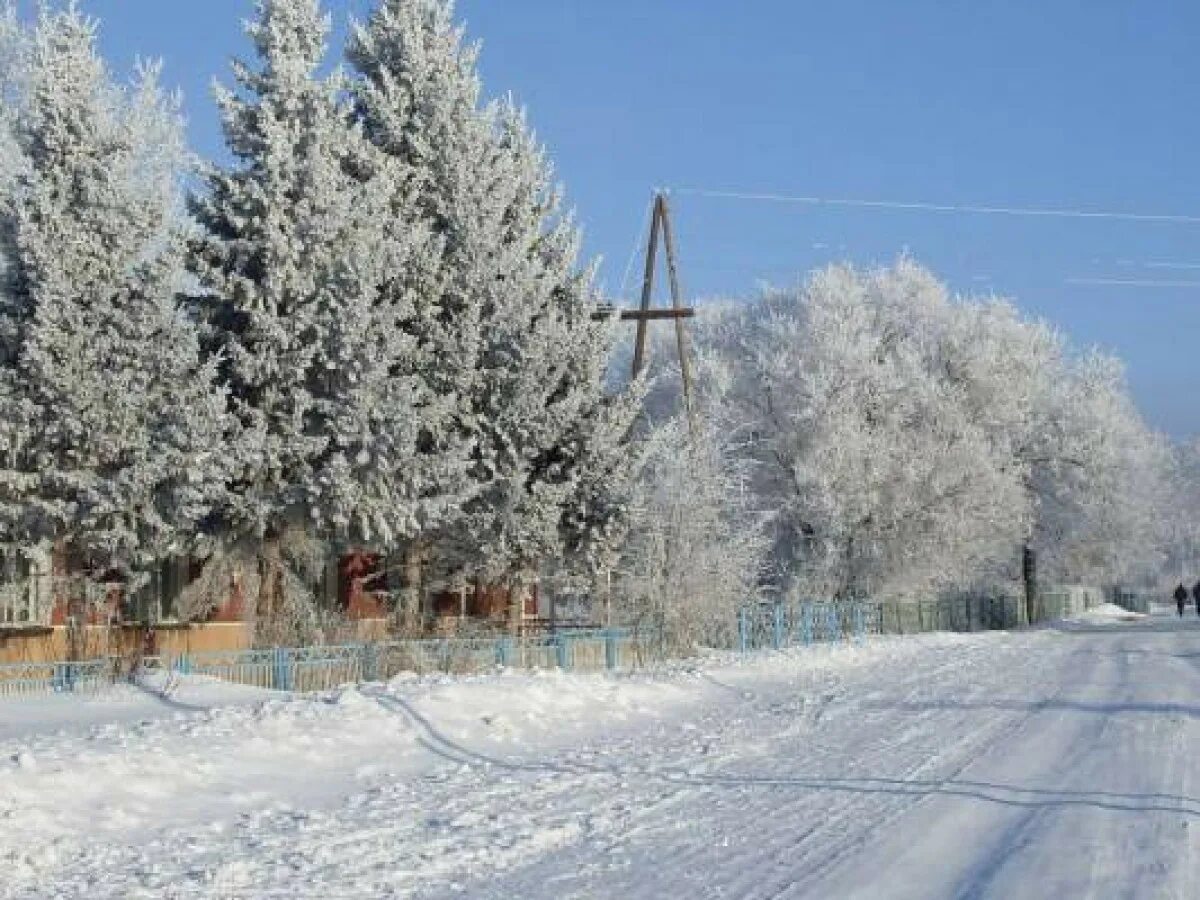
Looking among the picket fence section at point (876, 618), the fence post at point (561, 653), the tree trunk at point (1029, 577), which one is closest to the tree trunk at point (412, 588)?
the fence post at point (561, 653)

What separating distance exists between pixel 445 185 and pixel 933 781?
20.8 m

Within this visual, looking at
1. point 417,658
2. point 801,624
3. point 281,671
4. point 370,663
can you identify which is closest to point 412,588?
point 417,658

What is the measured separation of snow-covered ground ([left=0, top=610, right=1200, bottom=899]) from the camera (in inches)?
385

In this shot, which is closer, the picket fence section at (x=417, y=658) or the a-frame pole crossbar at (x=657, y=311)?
the picket fence section at (x=417, y=658)

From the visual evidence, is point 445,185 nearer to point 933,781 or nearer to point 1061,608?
point 933,781

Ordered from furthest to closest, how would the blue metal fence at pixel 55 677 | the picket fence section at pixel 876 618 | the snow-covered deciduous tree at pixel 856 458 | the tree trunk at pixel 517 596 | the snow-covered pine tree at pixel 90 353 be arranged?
1. the snow-covered deciduous tree at pixel 856 458
2. the picket fence section at pixel 876 618
3. the tree trunk at pixel 517 596
4. the snow-covered pine tree at pixel 90 353
5. the blue metal fence at pixel 55 677

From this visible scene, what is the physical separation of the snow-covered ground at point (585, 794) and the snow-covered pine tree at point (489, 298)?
7422 millimetres

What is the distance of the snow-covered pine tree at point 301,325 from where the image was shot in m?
25.6

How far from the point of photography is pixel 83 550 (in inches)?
963

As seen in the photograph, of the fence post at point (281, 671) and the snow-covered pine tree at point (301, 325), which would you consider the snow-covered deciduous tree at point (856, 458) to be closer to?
the snow-covered pine tree at point (301, 325)

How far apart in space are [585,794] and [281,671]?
9.80 m

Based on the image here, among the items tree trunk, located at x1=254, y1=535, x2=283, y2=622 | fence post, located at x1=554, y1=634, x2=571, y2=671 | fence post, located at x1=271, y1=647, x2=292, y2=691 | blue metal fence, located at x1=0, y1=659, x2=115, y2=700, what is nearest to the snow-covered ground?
blue metal fence, located at x1=0, y1=659, x2=115, y2=700

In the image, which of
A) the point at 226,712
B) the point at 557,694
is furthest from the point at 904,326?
the point at 226,712

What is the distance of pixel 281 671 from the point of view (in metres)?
22.3
